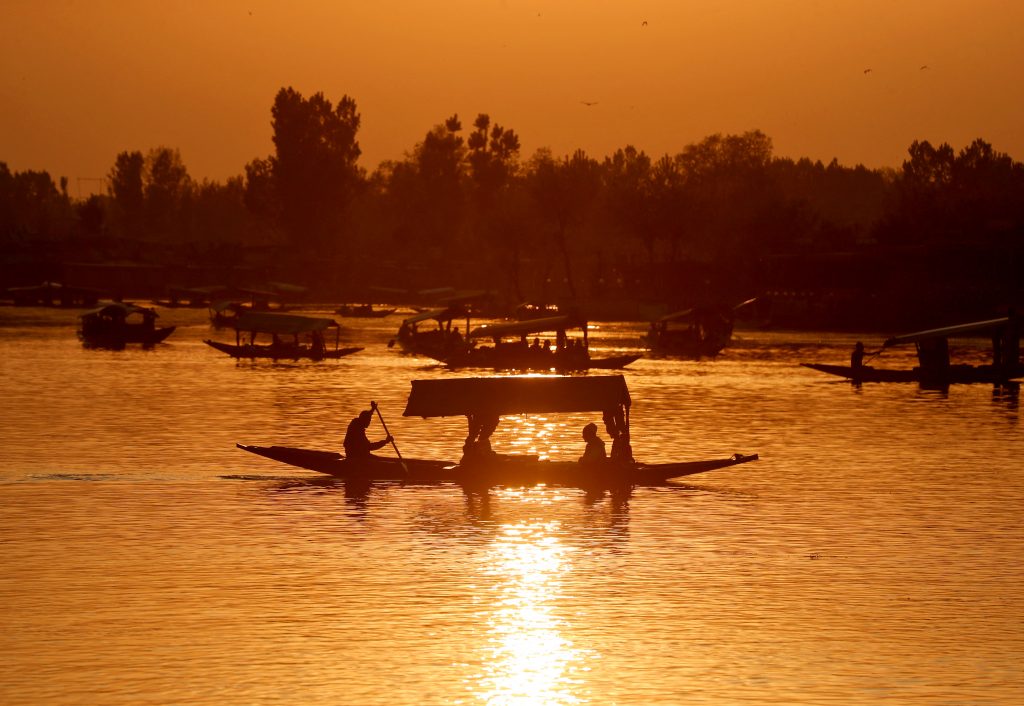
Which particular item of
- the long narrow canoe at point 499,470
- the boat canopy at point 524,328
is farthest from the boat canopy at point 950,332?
the long narrow canoe at point 499,470

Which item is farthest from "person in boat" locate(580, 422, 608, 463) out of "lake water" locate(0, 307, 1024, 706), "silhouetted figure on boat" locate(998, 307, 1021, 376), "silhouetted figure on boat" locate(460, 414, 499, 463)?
"silhouetted figure on boat" locate(998, 307, 1021, 376)

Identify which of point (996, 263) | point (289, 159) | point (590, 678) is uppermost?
point (289, 159)

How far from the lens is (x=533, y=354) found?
66.6 meters

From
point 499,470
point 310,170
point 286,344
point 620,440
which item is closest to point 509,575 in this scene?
point 499,470

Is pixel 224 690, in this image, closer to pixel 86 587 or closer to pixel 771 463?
pixel 86 587

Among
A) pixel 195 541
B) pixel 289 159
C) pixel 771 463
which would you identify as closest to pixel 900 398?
pixel 771 463

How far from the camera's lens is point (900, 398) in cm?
5606

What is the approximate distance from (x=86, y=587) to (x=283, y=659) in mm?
5013

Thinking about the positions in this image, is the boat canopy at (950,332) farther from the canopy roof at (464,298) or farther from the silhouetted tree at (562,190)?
the silhouetted tree at (562,190)

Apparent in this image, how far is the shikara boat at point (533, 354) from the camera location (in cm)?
6366

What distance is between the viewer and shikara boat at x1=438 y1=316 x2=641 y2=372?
63656 millimetres

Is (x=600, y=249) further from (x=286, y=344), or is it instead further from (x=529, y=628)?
(x=529, y=628)

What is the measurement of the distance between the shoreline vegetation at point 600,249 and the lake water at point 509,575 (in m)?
58.0

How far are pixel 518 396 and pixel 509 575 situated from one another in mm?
6303
